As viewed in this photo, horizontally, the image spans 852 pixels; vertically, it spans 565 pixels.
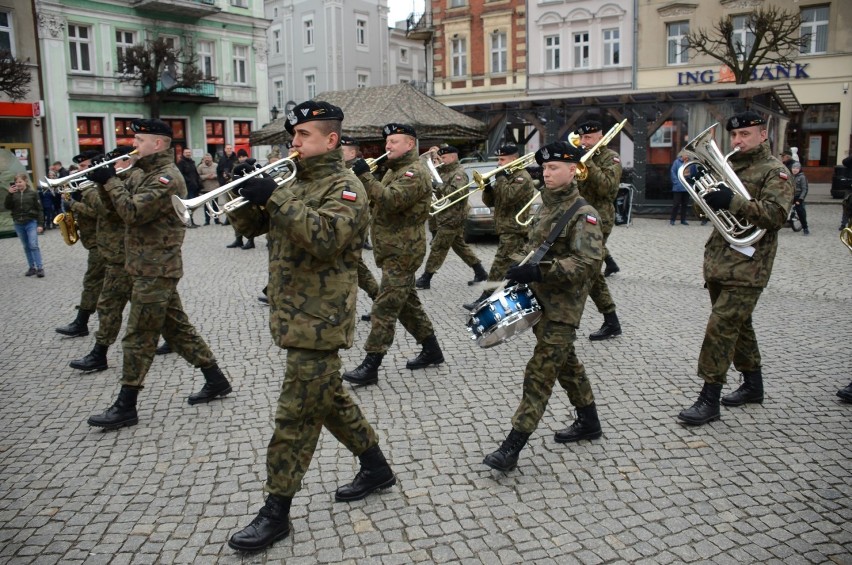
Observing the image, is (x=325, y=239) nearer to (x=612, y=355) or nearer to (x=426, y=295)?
(x=612, y=355)

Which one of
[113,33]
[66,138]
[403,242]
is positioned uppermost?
[113,33]

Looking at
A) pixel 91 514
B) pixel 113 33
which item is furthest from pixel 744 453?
pixel 113 33

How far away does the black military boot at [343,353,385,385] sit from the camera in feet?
20.2

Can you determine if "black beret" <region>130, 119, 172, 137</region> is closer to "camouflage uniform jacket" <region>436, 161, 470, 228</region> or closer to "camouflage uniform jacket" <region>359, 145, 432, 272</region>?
"camouflage uniform jacket" <region>359, 145, 432, 272</region>

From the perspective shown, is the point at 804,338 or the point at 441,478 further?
the point at 804,338

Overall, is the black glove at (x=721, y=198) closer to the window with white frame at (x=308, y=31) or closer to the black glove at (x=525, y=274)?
the black glove at (x=525, y=274)

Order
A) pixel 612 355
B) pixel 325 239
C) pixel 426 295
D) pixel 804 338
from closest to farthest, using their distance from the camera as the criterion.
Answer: pixel 325 239 < pixel 612 355 < pixel 804 338 < pixel 426 295

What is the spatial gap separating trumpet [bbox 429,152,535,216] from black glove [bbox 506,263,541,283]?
3214 mm

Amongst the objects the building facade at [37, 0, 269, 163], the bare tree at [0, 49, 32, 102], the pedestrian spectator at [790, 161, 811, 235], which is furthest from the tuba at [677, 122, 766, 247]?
the building facade at [37, 0, 269, 163]

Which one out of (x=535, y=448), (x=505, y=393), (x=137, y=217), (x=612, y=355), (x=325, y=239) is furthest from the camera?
(x=612, y=355)

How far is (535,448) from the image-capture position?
4.90 meters

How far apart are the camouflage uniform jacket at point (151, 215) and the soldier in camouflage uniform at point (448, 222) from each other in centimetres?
500

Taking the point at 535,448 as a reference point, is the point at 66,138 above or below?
above

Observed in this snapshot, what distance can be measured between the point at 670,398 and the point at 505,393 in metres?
1.29
